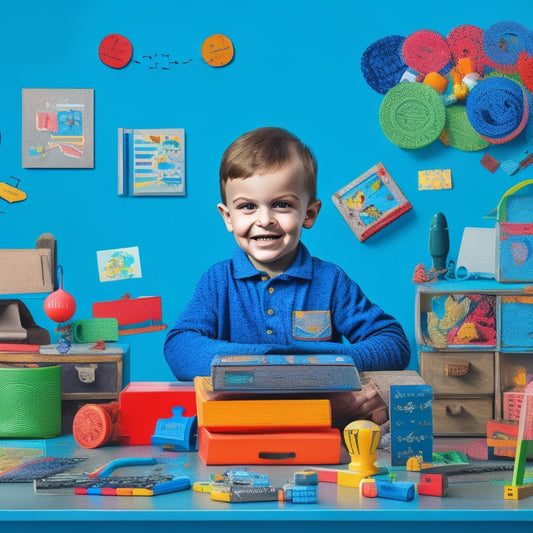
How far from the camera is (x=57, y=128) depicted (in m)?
2.83

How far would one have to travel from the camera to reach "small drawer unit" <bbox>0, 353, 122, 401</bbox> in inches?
55.1

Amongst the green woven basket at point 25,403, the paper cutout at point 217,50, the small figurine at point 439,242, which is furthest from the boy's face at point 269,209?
the paper cutout at point 217,50

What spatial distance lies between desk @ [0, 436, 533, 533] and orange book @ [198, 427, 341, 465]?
0.52 ft

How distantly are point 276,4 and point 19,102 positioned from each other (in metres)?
0.89

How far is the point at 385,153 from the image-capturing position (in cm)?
279

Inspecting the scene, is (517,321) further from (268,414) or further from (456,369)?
(268,414)

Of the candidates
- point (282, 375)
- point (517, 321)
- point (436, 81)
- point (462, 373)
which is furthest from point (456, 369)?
point (436, 81)

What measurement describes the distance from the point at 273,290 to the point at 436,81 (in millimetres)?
1508

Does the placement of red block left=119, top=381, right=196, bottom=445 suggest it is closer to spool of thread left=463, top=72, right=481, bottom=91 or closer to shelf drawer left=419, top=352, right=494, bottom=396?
shelf drawer left=419, top=352, right=494, bottom=396

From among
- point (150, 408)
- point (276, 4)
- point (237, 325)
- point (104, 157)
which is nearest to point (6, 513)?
point (150, 408)

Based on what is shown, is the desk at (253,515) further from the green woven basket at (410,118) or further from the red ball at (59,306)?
the green woven basket at (410,118)

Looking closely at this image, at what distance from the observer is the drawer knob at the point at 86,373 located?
1.42 m

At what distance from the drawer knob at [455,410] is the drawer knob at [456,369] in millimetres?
76

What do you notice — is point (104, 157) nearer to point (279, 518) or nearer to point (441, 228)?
point (441, 228)
